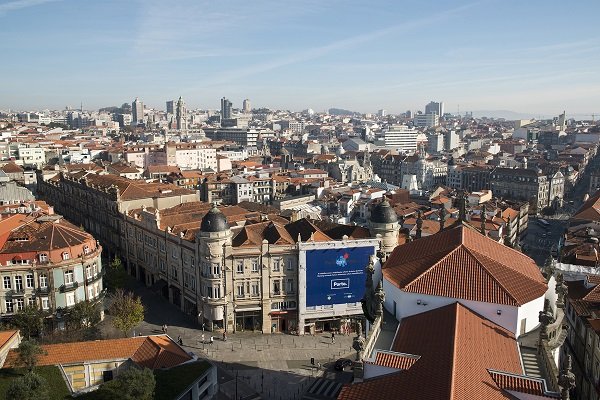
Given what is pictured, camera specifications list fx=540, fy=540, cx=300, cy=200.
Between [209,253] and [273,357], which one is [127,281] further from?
[273,357]

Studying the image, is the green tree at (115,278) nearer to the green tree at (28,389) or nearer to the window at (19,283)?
the window at (19,283)

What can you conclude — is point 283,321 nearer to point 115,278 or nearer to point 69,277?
point 115,278

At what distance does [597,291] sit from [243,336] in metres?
35.8

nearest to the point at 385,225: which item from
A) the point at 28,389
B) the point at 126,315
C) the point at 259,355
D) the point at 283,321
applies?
the point at 283,321

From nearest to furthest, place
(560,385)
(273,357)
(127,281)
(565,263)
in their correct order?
(560,385) → (273,357) → (565,263) → (127,281)

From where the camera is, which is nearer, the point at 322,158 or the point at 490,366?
the point at 490,366

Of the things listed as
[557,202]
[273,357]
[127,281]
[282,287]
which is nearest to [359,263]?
[282,287]

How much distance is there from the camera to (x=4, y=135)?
18362cm

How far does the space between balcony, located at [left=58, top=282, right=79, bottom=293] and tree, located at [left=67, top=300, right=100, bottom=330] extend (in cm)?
181

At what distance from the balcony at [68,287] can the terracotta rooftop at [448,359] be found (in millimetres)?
40339

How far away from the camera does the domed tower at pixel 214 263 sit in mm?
58531

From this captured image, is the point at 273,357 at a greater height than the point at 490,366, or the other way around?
the point at 490,366

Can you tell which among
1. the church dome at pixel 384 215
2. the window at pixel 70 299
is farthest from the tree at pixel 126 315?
the church dome at pixel 384 215

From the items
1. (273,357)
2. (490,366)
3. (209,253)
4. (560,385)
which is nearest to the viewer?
(560,385)
